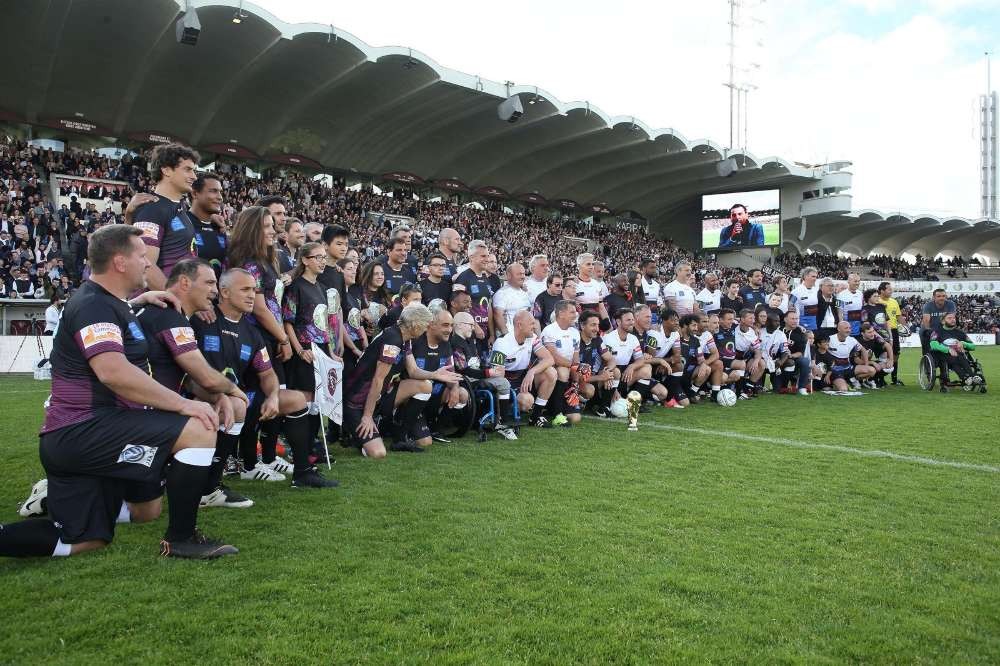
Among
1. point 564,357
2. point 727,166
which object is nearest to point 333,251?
point 564,357

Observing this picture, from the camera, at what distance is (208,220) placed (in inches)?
180

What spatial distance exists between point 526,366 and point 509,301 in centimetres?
85

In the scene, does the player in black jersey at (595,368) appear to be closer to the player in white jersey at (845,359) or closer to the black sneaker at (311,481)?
the black sneaker at (311,481)

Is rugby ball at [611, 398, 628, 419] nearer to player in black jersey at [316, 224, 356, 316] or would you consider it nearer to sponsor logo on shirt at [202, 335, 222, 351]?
player in black jersey at [316, 224, 356, 316]

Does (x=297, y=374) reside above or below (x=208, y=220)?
below

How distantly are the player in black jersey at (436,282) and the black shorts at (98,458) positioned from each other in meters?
4.19

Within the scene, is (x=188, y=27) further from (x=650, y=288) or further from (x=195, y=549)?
(x=195, y=549)

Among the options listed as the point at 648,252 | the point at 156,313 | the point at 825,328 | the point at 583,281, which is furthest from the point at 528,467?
the point at 648,252

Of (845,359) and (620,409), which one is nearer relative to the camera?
(620,409)

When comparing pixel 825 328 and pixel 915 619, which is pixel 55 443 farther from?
pixel 825 328

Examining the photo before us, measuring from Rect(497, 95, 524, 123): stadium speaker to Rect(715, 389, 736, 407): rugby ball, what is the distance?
20569 mm

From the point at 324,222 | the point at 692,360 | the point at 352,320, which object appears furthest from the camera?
the point at 324,222

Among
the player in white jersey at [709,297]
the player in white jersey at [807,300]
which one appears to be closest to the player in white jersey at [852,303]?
the player in white jersey at [807,300]

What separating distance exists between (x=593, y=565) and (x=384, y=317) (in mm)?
4161
